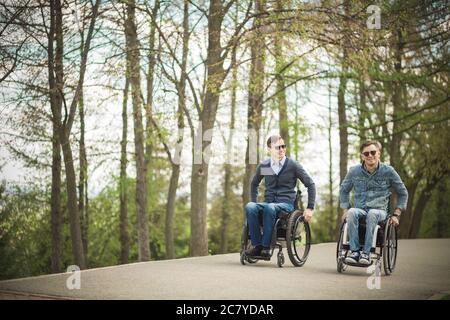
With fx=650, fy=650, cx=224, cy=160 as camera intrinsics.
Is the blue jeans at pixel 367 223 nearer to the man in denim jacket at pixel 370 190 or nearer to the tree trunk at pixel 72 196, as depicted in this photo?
the man in denim jacket at pixel 370 190

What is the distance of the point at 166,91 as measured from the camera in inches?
558

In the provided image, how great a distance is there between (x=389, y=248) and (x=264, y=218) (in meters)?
1.52

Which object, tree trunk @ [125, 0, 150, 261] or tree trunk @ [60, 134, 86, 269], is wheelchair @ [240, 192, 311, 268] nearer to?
tree trunk @ [125, 0, 150, 261]

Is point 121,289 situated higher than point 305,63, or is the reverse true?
point 305,63

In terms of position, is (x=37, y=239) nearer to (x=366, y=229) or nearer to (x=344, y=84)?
(x=344, y=84)

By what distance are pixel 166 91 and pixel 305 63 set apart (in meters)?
3.26

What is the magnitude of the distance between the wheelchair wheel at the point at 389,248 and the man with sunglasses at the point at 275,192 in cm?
101

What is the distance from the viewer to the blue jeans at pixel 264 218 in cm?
798

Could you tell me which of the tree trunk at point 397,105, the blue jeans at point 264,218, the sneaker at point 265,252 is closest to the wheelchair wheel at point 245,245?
the blue jeans at point 264,218

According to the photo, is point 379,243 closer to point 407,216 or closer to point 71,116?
point 71,116

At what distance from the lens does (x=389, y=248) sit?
7.62 m

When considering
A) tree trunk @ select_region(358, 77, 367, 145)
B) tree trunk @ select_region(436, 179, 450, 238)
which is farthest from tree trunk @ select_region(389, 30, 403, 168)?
tree trunk @ select_region(436, 179, 450, 238)

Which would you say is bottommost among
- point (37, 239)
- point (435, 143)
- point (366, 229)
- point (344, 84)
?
point (37, 239)
